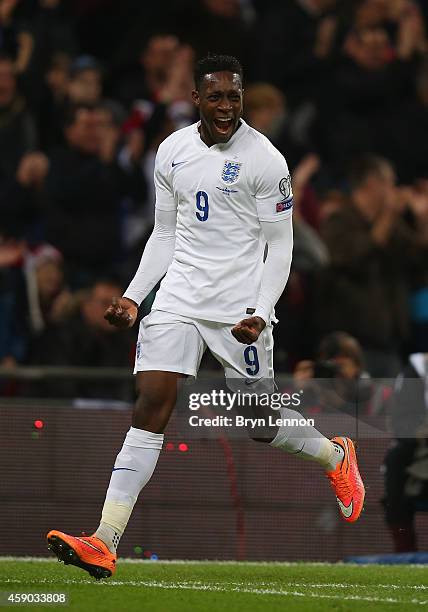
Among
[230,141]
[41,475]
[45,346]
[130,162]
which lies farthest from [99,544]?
[130,162]

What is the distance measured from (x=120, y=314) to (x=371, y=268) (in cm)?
468

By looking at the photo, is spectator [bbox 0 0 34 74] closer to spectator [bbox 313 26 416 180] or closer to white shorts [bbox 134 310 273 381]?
spectator [bbox 313 26 416 180]

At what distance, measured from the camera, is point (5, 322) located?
11.1 meters

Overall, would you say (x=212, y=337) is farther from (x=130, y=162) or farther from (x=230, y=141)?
(x=130, y=162)

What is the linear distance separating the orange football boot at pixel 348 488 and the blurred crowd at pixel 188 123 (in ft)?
10.8

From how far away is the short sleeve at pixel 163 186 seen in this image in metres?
7.06

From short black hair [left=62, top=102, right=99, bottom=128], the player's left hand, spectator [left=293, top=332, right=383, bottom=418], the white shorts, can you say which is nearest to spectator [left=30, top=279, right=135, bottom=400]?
spectator [left=293, top=332, right=383, bottom=418]

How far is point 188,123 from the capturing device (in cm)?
1188

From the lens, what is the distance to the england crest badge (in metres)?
6.89

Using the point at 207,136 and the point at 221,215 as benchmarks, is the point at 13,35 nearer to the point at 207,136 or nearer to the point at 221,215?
the point at 207,136

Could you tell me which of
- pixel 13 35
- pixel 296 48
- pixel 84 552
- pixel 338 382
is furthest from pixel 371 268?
pixel 84 552

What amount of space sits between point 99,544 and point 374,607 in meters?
1.21

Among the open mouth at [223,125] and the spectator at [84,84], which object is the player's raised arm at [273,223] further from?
the spectator at [84,84]

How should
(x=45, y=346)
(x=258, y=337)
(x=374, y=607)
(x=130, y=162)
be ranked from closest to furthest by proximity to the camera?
(x=374, y=607), (x=258, y=337), (x=45, y=346), (x=130, y=162)
